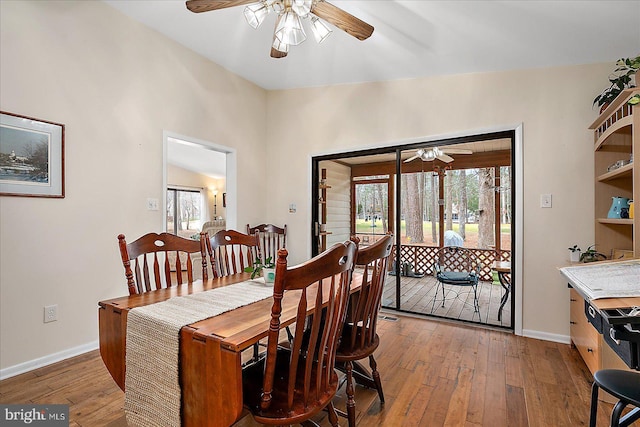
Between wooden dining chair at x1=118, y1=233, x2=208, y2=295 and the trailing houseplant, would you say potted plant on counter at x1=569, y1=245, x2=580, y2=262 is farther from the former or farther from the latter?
wooden dining chair at x1=118, y1=233, x2=208, y2=295

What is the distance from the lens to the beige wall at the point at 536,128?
2.90 meters

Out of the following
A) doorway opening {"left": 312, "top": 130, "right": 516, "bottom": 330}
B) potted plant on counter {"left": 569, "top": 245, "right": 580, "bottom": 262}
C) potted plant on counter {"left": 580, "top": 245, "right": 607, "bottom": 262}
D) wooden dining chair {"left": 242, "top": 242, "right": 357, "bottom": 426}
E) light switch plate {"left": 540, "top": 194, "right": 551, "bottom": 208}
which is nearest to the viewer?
wooden dining chair {"left": 242, "top": 242, "right": 357, "bottom": 426}

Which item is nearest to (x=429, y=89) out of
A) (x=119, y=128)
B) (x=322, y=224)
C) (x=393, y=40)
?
(x=393, y=40)

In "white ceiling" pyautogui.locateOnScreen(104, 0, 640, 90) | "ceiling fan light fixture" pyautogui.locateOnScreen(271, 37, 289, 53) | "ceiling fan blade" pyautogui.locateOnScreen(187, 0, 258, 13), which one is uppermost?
"white ceiling" pyautogui.locateOnScreen(104, 0, 640, 90)

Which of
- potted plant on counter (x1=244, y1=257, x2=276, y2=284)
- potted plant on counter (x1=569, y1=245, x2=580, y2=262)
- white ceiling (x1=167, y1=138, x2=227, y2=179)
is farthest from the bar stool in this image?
white ceiling (x1=167, y1=138, x2=227, y2=179)

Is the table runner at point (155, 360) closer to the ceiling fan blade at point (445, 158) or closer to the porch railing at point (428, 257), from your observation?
the porch railing at point (428, 257)

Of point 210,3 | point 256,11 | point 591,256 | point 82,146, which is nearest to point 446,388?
point 591,256

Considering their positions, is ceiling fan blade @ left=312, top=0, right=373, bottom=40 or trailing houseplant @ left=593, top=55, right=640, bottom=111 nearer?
ceiling fan blade @ left=312, top=0, right=373, bottom=40

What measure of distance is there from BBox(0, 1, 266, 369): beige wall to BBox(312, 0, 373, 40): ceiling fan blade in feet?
6.40

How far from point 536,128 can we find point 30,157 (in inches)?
167

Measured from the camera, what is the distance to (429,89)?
3.56 metres

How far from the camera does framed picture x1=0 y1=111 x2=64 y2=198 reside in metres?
2.31

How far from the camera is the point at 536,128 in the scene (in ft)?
10.0

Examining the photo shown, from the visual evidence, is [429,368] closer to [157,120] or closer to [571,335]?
[571,335]
